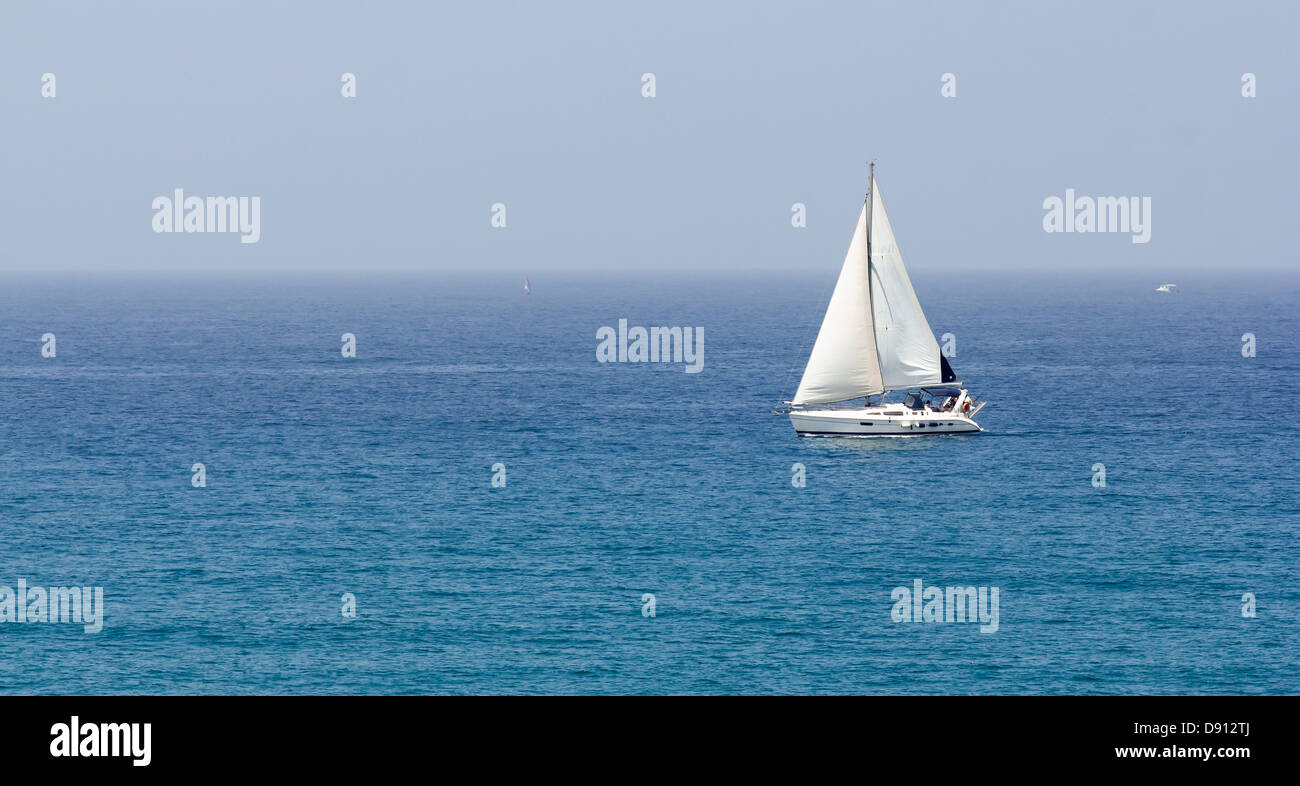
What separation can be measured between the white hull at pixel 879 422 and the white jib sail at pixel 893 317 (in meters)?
3.00

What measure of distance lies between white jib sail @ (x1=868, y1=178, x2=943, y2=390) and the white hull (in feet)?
9.84

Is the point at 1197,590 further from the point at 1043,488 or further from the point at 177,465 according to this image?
the point at 177,465

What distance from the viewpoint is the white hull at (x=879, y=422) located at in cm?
11494

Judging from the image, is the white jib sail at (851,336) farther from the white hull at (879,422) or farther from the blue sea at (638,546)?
the blue sea at (638,546)

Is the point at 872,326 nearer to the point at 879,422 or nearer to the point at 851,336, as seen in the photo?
the point at 851,336

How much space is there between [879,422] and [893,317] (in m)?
8.92

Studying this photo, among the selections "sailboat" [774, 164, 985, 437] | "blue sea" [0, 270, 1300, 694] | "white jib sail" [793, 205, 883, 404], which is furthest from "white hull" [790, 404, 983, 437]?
"white jib sail" [793, 205, 883, 404]

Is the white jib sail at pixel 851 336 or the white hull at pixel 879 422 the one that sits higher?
the white jib sail at pixel 851 336

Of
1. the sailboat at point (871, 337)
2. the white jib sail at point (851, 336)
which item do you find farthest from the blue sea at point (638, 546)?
the white jib sail at point (851, 336)

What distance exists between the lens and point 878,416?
376 ft

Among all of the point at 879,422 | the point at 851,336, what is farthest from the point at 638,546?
the point at 879,422

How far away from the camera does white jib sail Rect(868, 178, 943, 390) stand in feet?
367

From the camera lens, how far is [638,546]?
83.4m
